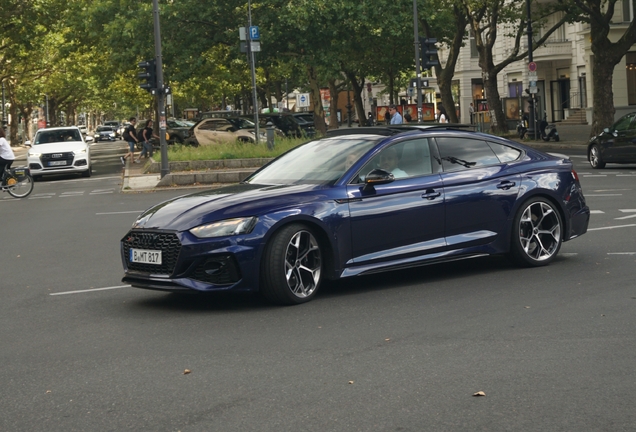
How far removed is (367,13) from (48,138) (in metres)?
14.0

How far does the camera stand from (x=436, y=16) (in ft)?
157

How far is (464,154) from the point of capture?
9891 millimetres

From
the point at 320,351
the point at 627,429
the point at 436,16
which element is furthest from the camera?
the point at 436,16

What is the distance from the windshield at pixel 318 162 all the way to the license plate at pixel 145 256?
1431 millimetres

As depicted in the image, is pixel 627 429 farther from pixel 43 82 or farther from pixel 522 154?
pixel 43 82

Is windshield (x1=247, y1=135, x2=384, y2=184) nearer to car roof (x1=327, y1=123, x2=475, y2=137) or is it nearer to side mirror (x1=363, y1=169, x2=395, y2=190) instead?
car roof (x1=327, y1=123, x2=475, y2=137)

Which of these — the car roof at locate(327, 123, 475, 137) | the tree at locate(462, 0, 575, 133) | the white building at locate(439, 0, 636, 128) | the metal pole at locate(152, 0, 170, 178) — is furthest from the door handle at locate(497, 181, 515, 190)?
the white building at locate(439, 0, 636, 128)

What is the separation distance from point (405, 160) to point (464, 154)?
72cm

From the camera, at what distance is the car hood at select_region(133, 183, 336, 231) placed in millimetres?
8305

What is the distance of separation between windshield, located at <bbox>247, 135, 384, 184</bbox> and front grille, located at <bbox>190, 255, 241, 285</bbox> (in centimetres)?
127

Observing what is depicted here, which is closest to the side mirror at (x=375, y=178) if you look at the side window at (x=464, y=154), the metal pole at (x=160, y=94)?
the side window at (x=464, y=154)

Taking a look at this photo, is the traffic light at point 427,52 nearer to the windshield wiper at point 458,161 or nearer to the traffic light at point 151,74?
the traffic light at point 151,74

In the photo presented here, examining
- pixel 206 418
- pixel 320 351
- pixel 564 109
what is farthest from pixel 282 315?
pixel 564 109

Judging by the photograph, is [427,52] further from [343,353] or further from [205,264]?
[343,353]
